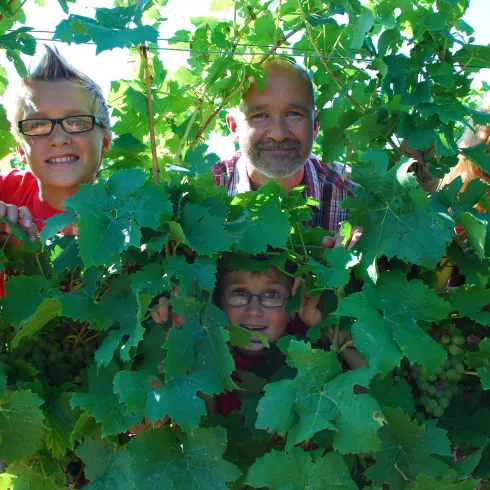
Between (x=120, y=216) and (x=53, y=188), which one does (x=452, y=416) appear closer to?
(x=120, y=216)

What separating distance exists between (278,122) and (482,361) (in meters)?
1.44

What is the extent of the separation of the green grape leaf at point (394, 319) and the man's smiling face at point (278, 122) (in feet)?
4.29

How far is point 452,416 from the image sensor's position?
5.58 ft

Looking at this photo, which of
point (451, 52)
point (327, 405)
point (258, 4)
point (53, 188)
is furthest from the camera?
point (53, 188)

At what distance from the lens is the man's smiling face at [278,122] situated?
8.71 feet

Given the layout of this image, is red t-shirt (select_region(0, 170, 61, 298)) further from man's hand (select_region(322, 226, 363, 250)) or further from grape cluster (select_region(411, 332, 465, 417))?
grape cluster (select_region(411, 332, 465, 417))

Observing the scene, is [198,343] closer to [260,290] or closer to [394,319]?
[394,319]

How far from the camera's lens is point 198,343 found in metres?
1.46

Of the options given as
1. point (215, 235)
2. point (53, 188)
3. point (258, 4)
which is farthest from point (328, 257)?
point (53, 188)

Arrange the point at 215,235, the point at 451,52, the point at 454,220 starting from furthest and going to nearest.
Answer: the point at 451,52 → the point at 454,220 → the point at 215,235

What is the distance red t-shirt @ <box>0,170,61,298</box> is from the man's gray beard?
0.85m

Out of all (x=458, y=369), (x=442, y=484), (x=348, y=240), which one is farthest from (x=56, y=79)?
(x=442, y=484)

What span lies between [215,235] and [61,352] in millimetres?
605

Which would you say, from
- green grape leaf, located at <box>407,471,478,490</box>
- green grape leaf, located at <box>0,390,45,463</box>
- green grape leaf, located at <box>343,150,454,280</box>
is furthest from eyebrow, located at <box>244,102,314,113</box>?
green grape leaf, located at <box>407,471,478,490</box>
